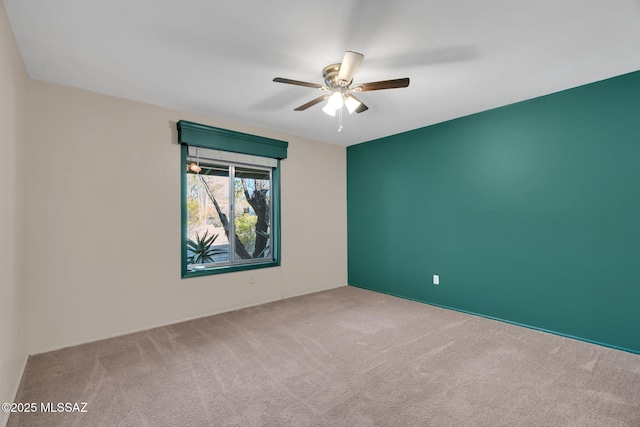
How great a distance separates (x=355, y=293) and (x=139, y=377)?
9.96 ft

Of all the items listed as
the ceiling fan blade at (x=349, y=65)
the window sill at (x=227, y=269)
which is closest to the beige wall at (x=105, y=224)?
the window sill at (x=227, y=269)

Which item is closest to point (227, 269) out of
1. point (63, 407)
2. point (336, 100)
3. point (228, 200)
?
point (228, 200)

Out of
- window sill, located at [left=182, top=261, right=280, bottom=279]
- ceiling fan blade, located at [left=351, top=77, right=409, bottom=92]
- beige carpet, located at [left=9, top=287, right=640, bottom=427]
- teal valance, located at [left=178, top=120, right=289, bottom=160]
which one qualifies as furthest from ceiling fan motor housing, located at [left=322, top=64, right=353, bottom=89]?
window sill, located at [left=182, top=261, right=280, bottom=279]

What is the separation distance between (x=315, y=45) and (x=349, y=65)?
0.30 metres

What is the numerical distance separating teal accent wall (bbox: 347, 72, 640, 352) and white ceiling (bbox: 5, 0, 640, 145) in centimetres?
41

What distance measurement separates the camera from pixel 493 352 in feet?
8.53

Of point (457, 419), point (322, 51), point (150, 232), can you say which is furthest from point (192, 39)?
point (457, 419)

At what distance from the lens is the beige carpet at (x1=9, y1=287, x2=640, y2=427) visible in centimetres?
178

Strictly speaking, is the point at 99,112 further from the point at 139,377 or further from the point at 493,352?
the point at 493,352

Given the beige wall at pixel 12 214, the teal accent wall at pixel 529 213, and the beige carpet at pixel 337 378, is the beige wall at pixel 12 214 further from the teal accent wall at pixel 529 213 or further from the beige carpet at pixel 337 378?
the teal accent wall at pixel 529 213

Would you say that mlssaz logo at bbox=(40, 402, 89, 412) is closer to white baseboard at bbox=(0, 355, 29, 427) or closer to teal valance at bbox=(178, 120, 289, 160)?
white baseboard at bbox=(0, 355, 29, 427)

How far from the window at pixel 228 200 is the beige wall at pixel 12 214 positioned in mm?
1313

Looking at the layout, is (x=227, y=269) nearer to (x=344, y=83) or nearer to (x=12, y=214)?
(x=12, y=214)

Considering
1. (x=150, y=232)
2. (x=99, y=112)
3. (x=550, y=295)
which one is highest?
(x=99, y=112)
